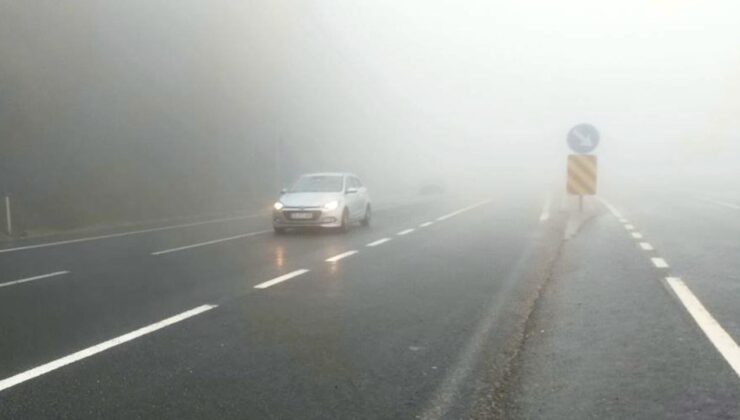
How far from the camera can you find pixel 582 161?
22.9 m

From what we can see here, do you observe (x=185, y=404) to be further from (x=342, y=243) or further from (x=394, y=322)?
(x=342, y=243)

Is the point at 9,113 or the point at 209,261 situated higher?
the point at 9,113

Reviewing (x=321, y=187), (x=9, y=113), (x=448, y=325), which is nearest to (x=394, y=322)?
(x=448, y=325)

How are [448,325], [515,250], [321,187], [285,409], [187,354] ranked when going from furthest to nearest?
[321,187], [515,250], [448,325], [187,354], [285,409]

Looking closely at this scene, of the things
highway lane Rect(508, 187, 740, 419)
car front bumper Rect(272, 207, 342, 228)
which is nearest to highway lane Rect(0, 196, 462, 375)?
car front bumper Rect(272, 207, 342, 228)

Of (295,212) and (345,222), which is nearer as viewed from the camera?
(295,212)

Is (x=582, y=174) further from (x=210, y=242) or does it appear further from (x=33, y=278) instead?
(x=33, y=278)

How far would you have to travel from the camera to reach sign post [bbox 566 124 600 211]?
2184 cm

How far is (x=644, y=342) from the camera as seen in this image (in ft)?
19.0

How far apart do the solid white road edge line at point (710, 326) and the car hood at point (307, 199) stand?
9.14 m

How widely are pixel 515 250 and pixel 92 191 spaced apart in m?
20.4

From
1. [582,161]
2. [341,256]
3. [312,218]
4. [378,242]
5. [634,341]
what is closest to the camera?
[634,341]

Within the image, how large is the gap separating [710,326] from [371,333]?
311 centimetres

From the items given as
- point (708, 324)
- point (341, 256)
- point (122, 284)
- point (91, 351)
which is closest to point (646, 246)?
point (341, 256)
